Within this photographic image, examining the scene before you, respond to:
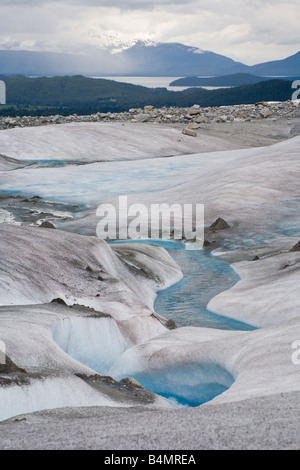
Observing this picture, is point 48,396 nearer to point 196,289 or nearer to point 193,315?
point 193,315

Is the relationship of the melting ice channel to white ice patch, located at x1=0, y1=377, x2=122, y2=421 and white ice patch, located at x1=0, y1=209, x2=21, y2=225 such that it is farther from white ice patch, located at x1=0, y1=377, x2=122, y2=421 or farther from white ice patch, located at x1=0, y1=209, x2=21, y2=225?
white ice patch, located at x1=0, y1=209, x2=21, y2=225

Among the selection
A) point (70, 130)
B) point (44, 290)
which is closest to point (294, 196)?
point (44, 290)

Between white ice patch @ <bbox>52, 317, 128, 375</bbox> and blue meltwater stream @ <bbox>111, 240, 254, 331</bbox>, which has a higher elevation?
white ice patch @ <bbox>52, 317, 128, 375</bbox>

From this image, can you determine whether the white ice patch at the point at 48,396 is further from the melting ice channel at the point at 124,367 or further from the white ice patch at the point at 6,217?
the white ice patch at the point at 6,217

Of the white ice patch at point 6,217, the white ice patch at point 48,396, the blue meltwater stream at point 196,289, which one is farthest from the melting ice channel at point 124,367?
the white ice patch at point 6,217

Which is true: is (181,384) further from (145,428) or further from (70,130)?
(70,130)

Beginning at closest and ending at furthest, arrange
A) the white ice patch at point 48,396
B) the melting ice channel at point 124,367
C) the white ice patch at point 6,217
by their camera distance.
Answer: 1. the white ice patch at point 48,396
2. the melting ice channel at point 124,367
3. the white ice patch at point 6,217

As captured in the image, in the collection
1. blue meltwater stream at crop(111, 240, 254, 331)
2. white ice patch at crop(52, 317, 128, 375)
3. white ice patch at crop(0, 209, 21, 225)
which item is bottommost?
blue meltwater stream at crop(111, 240, 254, 331)

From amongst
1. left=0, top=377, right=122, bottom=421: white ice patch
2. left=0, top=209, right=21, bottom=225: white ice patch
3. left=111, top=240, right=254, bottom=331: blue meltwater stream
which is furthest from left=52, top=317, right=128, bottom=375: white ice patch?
left=0, top=209, right=21, bottom=225: white ice patch
